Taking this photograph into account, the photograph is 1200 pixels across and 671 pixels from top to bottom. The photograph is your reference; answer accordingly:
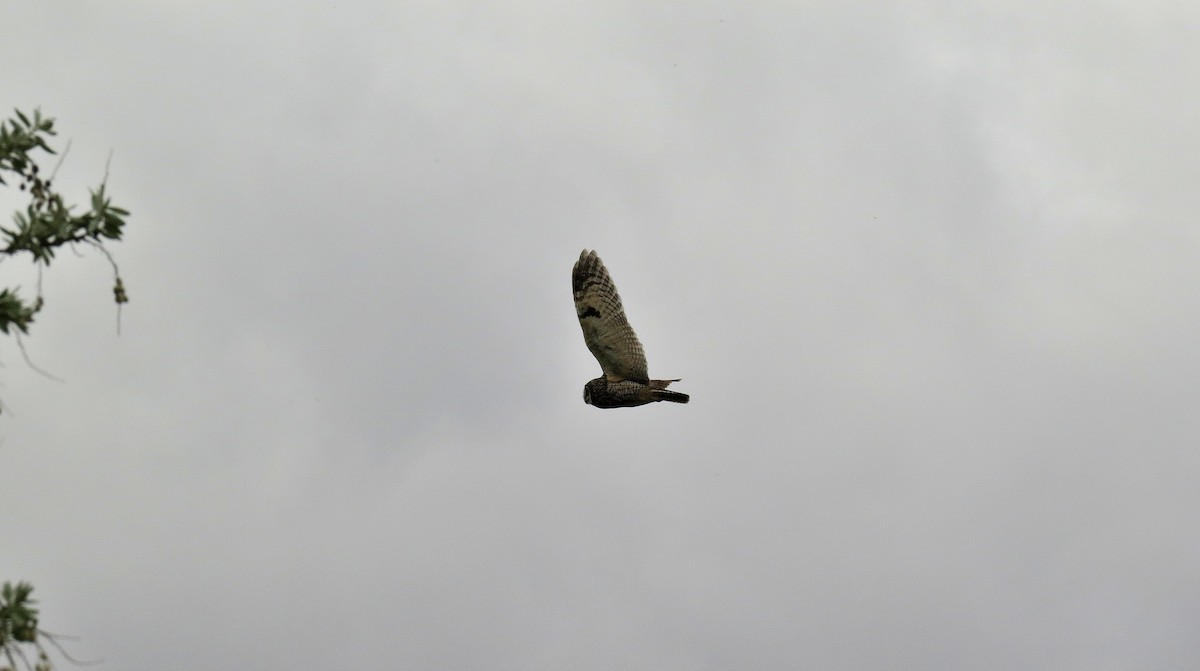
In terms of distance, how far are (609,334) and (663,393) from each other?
1981 millimetres

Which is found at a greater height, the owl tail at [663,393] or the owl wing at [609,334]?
the owl wing at [609,334]

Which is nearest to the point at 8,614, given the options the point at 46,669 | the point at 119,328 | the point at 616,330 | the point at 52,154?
the point at 46,669

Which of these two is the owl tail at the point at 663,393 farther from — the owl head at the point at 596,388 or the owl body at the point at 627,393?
the owl head at the point at 596,388

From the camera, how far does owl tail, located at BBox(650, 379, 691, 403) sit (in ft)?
108

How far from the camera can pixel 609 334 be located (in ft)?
109

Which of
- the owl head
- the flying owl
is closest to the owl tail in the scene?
the flying owl

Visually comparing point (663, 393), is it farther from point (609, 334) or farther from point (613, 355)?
point (609, 334)

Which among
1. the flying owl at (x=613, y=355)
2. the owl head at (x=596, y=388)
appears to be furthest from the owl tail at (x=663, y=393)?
the owl head at (x=596, y=388)

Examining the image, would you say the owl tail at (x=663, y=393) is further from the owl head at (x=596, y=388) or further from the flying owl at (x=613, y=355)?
the owl head at (x=596, y=388)

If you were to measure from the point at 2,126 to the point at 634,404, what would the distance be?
2284 cm

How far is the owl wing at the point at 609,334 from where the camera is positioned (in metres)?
33.0

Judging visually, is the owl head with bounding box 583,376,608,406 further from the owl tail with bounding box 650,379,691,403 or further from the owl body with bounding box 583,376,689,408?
the owl tail with bounding box 650,379,691,403

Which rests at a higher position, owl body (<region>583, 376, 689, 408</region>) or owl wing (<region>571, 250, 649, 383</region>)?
owl wing (<region>571, 250, 649, 383</region>)

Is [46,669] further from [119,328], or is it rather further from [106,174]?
[106,174]
